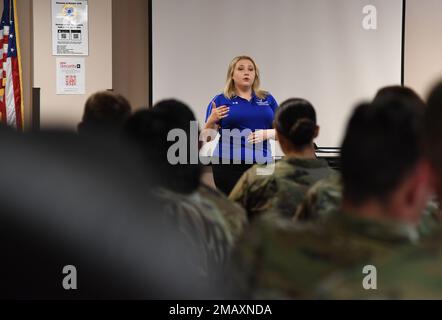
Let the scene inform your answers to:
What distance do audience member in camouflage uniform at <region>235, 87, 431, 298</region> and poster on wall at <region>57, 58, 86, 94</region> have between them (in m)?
4.56

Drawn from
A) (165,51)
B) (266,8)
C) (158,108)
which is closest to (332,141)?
(266,8)

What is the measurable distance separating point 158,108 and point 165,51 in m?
4.30

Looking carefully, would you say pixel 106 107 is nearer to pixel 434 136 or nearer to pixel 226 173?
pixel 434 136

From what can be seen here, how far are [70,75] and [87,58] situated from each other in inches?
8.2

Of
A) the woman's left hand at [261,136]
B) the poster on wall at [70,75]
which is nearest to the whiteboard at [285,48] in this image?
the poster on wall at [70,75]

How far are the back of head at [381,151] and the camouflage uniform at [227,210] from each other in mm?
530

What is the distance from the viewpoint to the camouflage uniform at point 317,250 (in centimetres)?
99

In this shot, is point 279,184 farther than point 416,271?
Yes

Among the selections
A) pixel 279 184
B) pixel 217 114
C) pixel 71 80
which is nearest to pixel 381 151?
pixel 279 184

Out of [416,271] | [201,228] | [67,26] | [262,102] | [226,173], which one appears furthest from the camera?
[67,26]

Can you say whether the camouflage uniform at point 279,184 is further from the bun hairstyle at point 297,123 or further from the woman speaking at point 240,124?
the woman speaking at point 240,124

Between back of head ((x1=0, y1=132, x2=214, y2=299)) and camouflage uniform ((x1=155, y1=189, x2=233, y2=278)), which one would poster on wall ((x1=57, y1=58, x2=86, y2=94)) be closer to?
camouflage uniform ((x1=155, y1=189, x2=233, y2=278))

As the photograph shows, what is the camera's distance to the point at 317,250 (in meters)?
1.00
